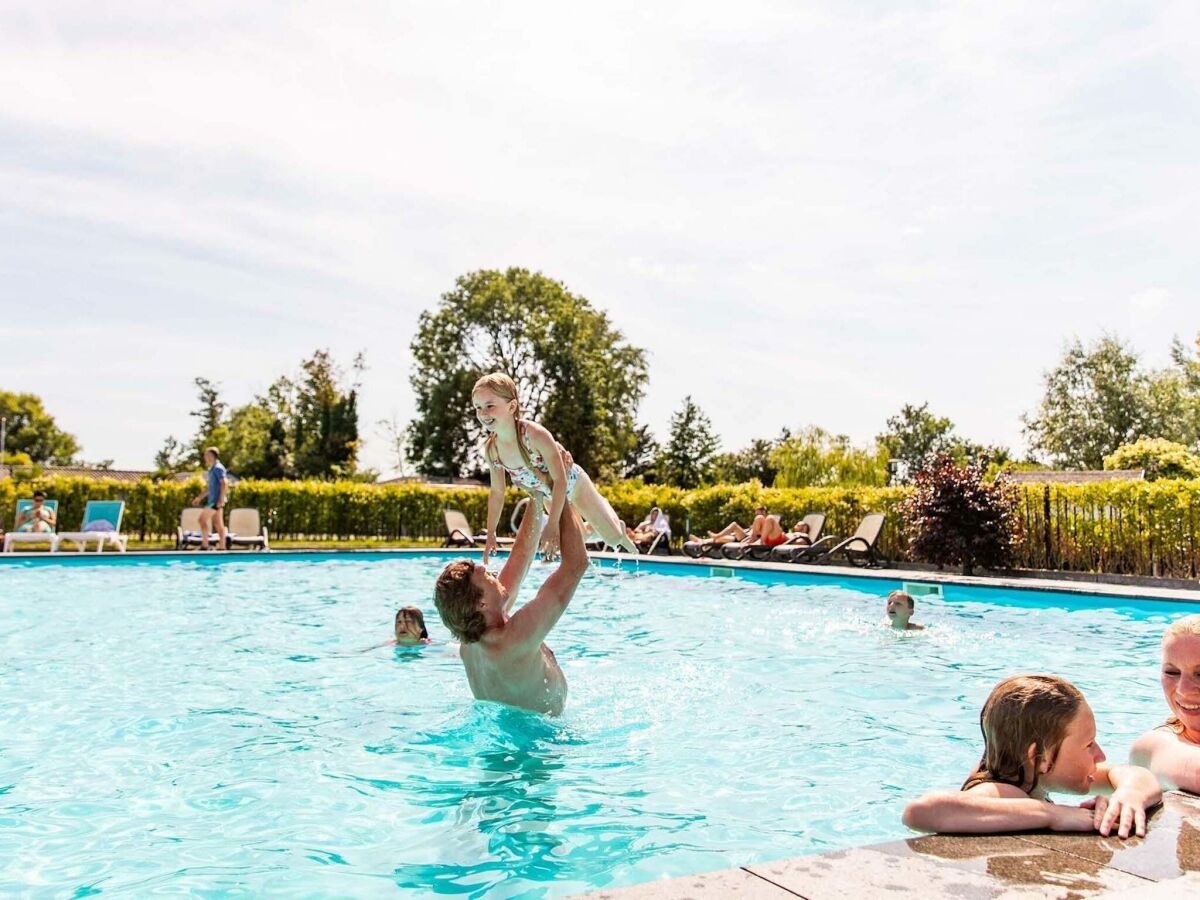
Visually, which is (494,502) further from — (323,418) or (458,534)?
(323,418)

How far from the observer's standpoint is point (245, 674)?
25.8 feet

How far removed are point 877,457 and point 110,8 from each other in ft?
→ 144

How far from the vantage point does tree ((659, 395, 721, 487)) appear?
66.0 meters

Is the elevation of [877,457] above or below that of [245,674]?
above

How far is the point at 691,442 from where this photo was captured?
218 ft

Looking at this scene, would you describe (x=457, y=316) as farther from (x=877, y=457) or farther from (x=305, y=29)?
(x=305, y=29)

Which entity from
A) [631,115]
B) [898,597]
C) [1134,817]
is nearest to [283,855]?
[1134,817]

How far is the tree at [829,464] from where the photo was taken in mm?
46438

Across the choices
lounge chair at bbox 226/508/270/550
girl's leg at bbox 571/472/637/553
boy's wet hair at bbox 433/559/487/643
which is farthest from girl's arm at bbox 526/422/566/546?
lounge chair at bbox 226/508/270/550

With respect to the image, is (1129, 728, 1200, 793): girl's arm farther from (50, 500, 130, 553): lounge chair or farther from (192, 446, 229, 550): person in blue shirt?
(50, 500, 130, 553): lounge chair

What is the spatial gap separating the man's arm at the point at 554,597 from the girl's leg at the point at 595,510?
106 centimetres

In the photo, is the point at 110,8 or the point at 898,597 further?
the point at 110,8

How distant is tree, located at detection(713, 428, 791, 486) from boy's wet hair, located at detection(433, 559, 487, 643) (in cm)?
6240

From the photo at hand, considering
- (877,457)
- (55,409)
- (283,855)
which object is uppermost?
(55,409)
